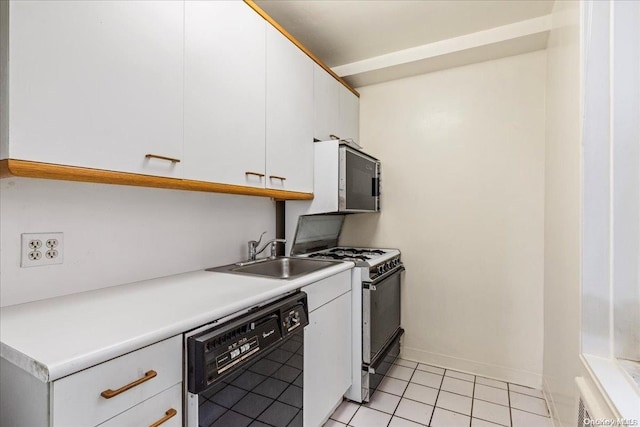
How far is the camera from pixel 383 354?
2.12 m

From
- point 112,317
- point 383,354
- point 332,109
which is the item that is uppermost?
point 332,109

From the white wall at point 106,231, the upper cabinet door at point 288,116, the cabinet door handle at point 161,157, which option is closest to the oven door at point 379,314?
the upper cabinet door at point 288,116

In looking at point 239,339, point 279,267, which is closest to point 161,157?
point 239,339

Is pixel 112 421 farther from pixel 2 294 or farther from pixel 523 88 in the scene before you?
pixel 523 88

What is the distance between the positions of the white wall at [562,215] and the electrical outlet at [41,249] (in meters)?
1.95

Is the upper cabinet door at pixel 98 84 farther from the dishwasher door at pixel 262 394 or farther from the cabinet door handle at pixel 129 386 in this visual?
the dishwasher door at pixel 262 394

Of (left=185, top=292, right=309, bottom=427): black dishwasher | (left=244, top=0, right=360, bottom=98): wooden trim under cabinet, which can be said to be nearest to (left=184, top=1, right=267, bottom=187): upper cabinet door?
(left=244, top=0, right=360, bottom=98): wooden trim under cabinet

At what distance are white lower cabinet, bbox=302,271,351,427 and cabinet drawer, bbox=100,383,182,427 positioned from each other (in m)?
0.67

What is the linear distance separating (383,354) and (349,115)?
1854 mm

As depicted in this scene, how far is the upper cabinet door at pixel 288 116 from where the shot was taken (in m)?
1.78

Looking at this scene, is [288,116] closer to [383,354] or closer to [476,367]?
[383,354]

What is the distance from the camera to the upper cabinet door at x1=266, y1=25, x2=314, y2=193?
1.78 meters

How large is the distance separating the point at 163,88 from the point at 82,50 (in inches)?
10.9

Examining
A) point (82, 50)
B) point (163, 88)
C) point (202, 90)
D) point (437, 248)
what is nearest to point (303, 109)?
point (202, 90)
